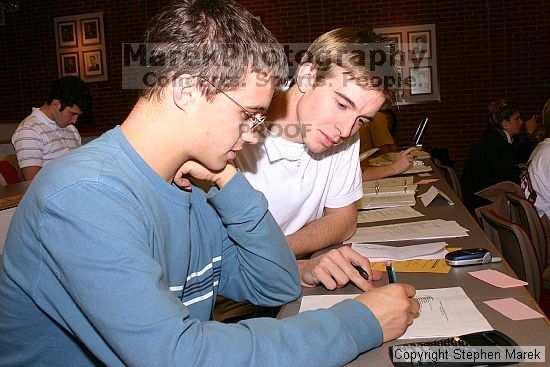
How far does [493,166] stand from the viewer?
17.1 ft

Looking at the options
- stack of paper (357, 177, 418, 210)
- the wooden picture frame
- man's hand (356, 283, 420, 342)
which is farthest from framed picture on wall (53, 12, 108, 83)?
man's hand (356, 283, 420, 342)

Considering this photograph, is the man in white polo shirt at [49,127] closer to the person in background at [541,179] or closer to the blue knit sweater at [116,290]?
the person in background at [541,179]

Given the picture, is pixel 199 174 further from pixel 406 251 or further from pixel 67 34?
pixel 67 34

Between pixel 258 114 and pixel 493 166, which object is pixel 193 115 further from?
pixel 493 166

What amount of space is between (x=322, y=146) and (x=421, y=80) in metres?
6.58

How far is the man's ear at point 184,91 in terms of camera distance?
3.56 feet

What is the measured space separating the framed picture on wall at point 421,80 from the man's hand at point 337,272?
6824mm

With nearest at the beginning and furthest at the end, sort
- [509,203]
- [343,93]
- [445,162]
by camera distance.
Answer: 1. [343,93]
2. [509,203]
3. [445,162]

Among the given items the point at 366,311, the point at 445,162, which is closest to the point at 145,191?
the point at 366,311

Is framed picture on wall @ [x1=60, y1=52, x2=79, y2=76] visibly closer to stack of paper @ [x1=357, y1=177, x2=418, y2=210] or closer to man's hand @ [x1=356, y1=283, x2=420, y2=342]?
stack of paper @ [x1=357, y1=177, x2=418, y2=210]

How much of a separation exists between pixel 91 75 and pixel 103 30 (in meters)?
0.69

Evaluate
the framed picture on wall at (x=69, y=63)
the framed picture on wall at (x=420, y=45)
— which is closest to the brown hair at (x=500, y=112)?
the framed picture on wall at (x=420, y=45)

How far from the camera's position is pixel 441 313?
1304mm

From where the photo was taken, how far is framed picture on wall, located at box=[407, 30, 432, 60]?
7973 mm
